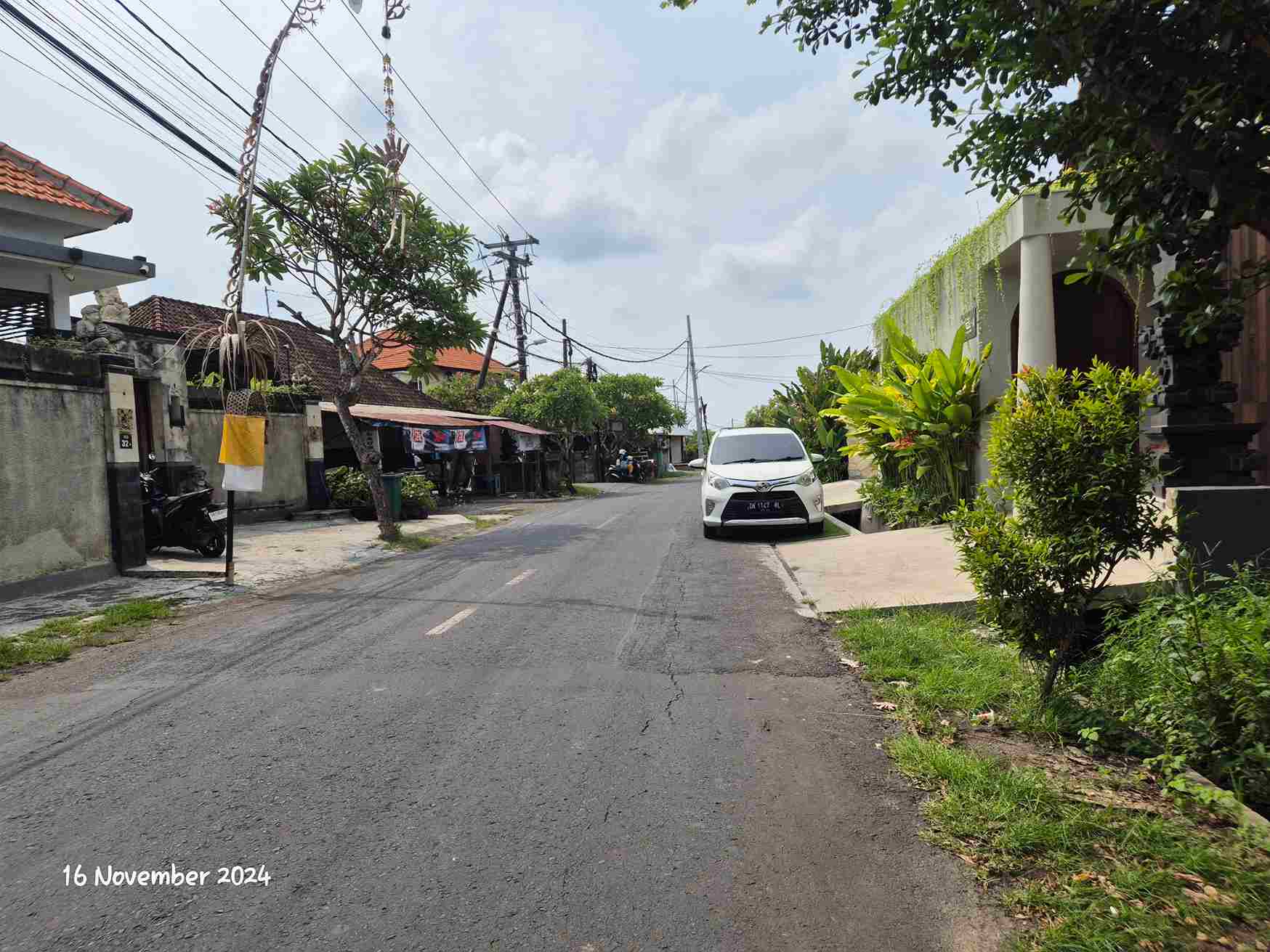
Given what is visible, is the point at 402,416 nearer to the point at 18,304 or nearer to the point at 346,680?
the point at 18,304

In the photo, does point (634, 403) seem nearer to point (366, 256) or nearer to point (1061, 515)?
point (366, 256)

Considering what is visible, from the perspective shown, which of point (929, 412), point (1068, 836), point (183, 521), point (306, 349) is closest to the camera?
point (1068, 836)

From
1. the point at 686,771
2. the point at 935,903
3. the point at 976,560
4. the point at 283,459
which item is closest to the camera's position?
the point at 935,903

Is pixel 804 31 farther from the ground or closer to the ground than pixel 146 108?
closer to the ground

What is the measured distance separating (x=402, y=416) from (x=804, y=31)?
1932 centimetres

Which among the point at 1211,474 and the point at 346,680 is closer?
the point at 346,680

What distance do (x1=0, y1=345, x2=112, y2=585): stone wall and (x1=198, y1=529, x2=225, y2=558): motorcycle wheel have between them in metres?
1.87

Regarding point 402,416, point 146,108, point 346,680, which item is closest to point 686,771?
point 346,680

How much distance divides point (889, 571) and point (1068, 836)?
547cm

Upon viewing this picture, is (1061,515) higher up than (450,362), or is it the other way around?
(450,362)

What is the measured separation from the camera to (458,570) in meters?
10.6

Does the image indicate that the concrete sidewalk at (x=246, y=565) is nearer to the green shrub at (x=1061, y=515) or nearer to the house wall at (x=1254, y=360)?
the green shrub at (x=1061, y=515)

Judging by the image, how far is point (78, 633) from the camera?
23.8 ft

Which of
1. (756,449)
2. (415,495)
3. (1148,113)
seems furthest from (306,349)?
(1148,113)
